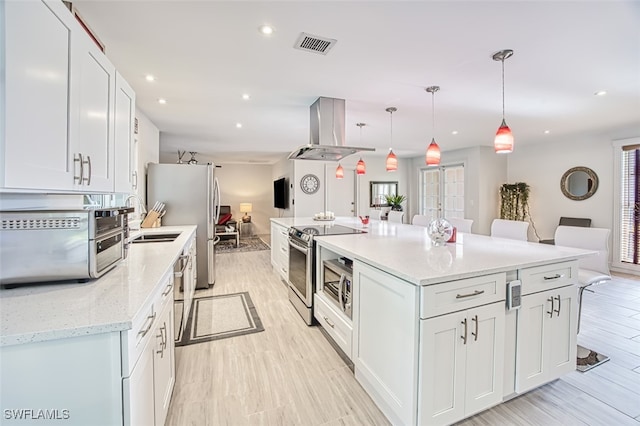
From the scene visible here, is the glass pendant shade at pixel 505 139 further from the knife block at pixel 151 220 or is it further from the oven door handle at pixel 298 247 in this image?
the knife block at pixel 151 220

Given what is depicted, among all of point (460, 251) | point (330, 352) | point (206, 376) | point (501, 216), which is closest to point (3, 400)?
point (206, 376)

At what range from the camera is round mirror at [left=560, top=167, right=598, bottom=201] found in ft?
18.0

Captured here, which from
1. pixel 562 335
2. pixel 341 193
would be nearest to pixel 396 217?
pixel 562 335

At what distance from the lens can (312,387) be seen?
6.57 ft

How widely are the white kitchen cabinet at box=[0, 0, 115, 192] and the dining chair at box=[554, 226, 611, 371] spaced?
10.8 feet

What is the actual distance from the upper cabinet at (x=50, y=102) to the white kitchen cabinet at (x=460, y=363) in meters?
1.75

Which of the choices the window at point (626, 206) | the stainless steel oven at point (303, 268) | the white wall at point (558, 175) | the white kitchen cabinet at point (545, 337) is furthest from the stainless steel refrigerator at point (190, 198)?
the window at point (626, 206)

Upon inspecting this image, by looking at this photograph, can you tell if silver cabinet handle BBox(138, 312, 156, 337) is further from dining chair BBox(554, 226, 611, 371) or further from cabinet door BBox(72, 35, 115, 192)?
dining chair BBox(554, 226, 611, 371)

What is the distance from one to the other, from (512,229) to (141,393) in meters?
3.55

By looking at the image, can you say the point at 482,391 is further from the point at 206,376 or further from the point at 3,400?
the point at 3,400

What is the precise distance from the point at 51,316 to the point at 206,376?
141cm

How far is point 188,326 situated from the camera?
9.55 ft

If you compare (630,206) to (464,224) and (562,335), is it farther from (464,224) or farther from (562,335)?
(562,335)

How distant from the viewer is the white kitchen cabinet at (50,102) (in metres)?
0.95
